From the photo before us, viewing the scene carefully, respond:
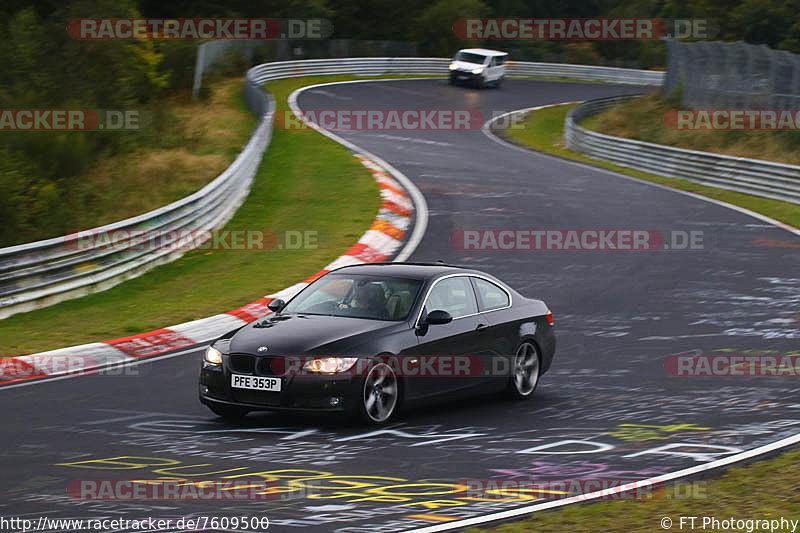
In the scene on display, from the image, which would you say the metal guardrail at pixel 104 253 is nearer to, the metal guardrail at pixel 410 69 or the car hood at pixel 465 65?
the metal guardrail at pixel 410 69

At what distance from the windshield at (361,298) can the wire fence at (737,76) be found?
26154 mm

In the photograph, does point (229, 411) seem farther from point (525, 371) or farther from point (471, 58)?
point (471, 58)

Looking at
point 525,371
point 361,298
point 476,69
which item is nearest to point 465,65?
point 476,69

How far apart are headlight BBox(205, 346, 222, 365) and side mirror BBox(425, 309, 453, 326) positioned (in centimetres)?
187

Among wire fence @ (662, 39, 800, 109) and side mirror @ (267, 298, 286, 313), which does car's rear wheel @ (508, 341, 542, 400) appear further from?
wire fence @ (662, 39, 800, 109)

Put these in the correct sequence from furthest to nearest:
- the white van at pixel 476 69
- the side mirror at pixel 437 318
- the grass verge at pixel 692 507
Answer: the white van at pixel 476 69 < the side mirror at pixel 437 318 < the grass verge at pixel 692 507

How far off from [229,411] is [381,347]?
1421mm

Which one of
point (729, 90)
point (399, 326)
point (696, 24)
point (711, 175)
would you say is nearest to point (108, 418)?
point (399, 326)

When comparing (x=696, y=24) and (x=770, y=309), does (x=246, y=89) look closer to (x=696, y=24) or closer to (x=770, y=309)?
(x=770, y=309)

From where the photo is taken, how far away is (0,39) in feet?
103

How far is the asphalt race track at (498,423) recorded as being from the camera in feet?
23.8

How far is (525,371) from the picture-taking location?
443 inches

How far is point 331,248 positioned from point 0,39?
16359 mm

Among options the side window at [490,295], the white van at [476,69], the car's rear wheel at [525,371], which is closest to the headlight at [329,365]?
the side window at [490,295]
